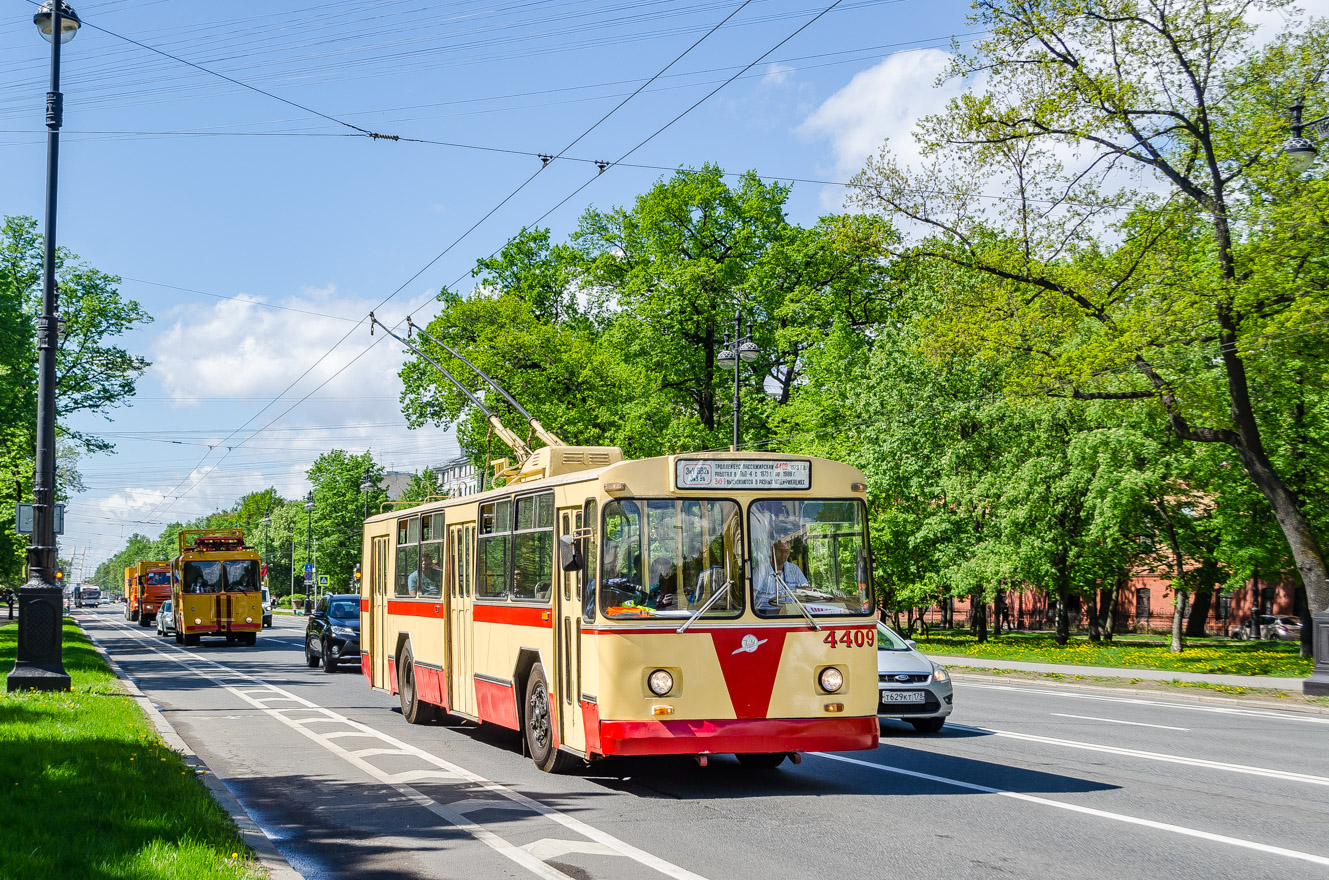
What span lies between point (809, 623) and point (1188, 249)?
21478mm

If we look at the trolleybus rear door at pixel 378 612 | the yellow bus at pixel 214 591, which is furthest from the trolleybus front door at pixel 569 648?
the yellow bus at pixel 214 591

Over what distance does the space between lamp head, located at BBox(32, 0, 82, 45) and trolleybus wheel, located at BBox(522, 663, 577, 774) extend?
1231 cm

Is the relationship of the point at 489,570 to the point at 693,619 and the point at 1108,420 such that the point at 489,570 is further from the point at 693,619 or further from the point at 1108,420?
the point at 1108,420

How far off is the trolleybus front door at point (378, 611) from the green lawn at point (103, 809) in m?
5.03

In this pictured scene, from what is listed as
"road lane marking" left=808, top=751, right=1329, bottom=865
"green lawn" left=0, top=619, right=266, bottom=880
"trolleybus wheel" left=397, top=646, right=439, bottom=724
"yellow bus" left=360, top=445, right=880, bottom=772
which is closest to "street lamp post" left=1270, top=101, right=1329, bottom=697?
"road lane marking" left=808, top=751, right=1329, bottom=865

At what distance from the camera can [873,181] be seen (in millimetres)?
28938

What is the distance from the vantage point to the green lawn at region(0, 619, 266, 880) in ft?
21.7

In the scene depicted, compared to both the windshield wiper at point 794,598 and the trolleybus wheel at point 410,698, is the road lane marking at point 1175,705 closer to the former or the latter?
the windshield wiper at point 794,598

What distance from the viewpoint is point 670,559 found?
10.3 meters

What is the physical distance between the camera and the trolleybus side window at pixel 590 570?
10.3m

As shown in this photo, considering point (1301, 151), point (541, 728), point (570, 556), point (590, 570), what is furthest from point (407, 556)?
point (1301, 151)

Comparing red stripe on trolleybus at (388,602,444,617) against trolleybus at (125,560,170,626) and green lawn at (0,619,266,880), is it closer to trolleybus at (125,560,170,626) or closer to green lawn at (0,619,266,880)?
green lawn at (0,619,266,880)

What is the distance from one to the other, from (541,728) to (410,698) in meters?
5.46

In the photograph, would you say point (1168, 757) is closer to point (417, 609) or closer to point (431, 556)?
point (431, 556)
